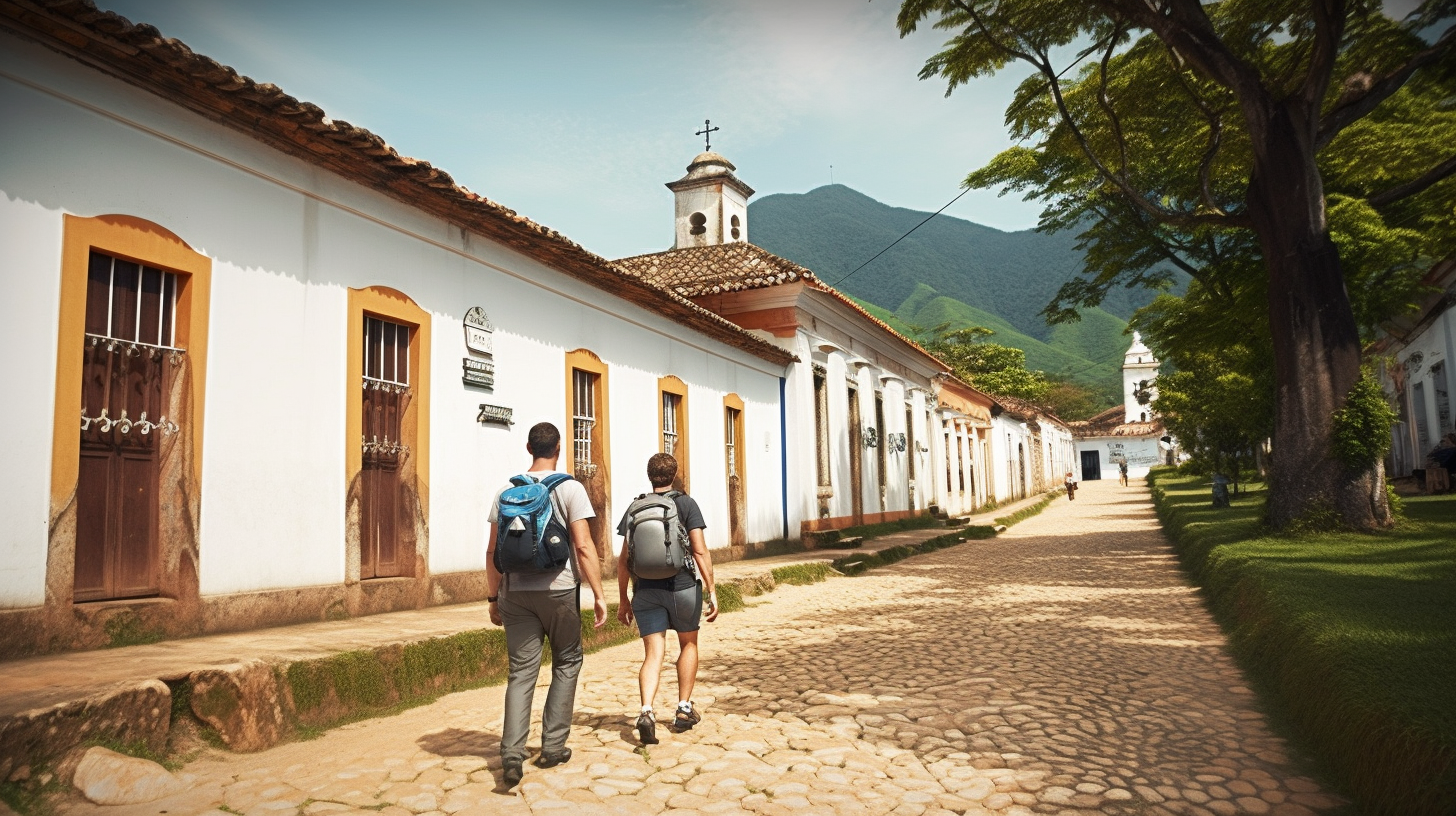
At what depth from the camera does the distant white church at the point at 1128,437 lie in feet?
228

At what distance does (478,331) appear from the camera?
8859mm

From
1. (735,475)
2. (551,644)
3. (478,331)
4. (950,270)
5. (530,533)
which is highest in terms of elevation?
(950,270)

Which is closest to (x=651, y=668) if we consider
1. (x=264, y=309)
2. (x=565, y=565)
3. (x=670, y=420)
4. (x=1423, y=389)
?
(x=565, y=565)

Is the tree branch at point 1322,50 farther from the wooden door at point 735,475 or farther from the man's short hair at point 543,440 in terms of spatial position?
the man's short hair at point 543,440

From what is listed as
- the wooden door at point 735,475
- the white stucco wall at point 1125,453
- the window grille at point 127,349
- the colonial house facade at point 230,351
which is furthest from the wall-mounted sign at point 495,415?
the white stucco wall at point 1125,453

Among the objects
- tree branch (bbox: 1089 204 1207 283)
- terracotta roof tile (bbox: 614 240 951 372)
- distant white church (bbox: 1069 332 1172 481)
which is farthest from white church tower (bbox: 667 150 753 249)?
distant white church (bbox: 1069 332 1172 481)

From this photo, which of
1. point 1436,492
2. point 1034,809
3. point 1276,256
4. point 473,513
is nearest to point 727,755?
point 1034,809

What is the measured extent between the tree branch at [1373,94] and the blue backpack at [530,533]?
10.7 meters

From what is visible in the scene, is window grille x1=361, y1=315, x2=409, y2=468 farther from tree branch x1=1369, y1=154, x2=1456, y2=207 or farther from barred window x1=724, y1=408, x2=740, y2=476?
tree branch x1=1369, y1=154, x2=1456, y2=207

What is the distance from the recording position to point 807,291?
1744 centimetres

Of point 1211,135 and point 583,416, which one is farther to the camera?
point 1211,135

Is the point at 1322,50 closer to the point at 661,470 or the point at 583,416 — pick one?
the point at 583,416

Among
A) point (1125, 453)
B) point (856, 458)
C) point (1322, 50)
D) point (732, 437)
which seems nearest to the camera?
point (1322, 50)

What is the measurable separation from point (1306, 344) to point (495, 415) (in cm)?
903
